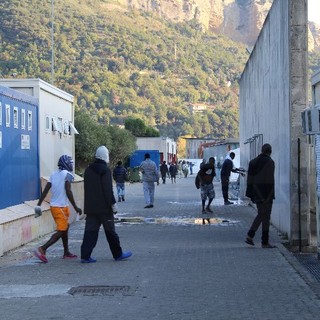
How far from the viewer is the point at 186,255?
1294 centimetres

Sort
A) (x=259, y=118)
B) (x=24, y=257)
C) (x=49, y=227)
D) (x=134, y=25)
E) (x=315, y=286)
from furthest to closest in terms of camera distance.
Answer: (x=134, y=25)
(x=259, y=118)
(x=49, y=227)
(x=24, y=257)
(x=315, y=286)

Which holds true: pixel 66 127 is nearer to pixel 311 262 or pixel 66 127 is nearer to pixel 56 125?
pixel 56 125

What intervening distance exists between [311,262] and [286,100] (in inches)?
150

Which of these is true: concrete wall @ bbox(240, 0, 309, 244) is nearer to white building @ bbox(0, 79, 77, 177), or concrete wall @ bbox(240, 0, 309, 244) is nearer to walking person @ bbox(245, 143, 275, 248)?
walking person @ bbox(245, 143, 275, 248)

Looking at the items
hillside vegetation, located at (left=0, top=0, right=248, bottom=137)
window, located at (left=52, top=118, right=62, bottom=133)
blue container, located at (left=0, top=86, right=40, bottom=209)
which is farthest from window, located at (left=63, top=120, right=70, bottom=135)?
hillside vegetation, located at (left=0, top=0, right=248, bottom=137)

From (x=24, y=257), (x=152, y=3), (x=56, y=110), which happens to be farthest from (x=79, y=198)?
(x=152, y=3)

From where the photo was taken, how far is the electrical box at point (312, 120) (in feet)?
36.2

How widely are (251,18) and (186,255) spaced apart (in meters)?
187

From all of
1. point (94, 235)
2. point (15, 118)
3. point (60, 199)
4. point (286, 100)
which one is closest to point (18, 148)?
point (15, 118)

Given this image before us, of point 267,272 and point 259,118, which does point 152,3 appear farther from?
point 267,272

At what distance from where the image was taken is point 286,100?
15.0 meters

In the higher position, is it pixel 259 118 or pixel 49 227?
pixel 259 118

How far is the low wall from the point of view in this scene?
13.3 metres

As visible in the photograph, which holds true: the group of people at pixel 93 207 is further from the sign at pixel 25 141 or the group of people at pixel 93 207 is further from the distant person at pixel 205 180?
the distant person at pixel 205 180
